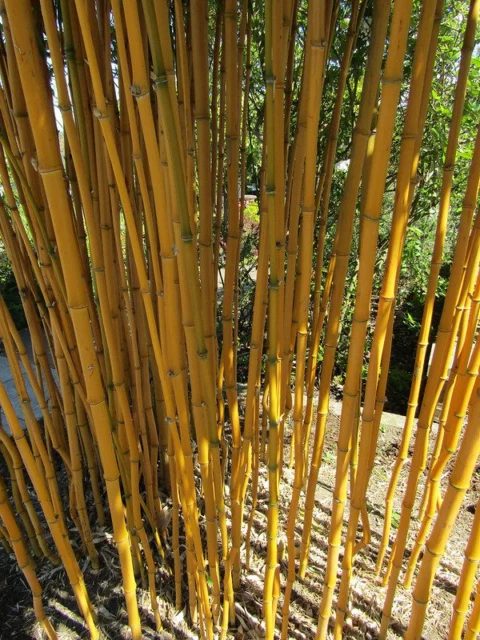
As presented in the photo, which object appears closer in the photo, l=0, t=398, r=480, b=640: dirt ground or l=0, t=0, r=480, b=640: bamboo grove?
l=0, t=0, r=480, b=640: bamboo grove

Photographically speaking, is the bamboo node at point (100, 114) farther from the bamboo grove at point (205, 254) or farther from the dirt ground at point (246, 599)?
the dirt ground at point (246, 599)

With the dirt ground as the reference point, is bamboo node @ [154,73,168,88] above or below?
above

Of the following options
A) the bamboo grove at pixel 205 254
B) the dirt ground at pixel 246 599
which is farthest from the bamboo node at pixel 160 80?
the dirt ground at pixel 246 599

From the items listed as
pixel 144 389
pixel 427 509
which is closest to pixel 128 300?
pixel 144 389

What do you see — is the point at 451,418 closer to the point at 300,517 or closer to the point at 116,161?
the point at 116,161

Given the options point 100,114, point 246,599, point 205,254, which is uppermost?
point 100,114

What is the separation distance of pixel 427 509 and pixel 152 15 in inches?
40.1

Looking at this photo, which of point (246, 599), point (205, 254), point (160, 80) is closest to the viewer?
point (160, 80)

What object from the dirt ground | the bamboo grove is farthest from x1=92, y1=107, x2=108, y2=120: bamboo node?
the dirt ground

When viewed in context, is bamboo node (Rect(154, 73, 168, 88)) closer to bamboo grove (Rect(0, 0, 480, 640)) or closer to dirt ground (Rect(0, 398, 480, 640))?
bamboo grove (Rect(0, 0, 480, 640))

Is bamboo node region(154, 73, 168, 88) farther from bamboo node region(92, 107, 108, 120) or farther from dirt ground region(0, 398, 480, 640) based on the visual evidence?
dirt ground region(0, 398, 480, 640)

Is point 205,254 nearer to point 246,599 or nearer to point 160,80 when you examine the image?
point 160,80

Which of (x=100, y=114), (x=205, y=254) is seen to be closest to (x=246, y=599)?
(x=205, y=254)

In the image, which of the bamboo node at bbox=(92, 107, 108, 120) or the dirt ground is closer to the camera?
the bamboo node at bbox=(92, 107, 108, 120)
